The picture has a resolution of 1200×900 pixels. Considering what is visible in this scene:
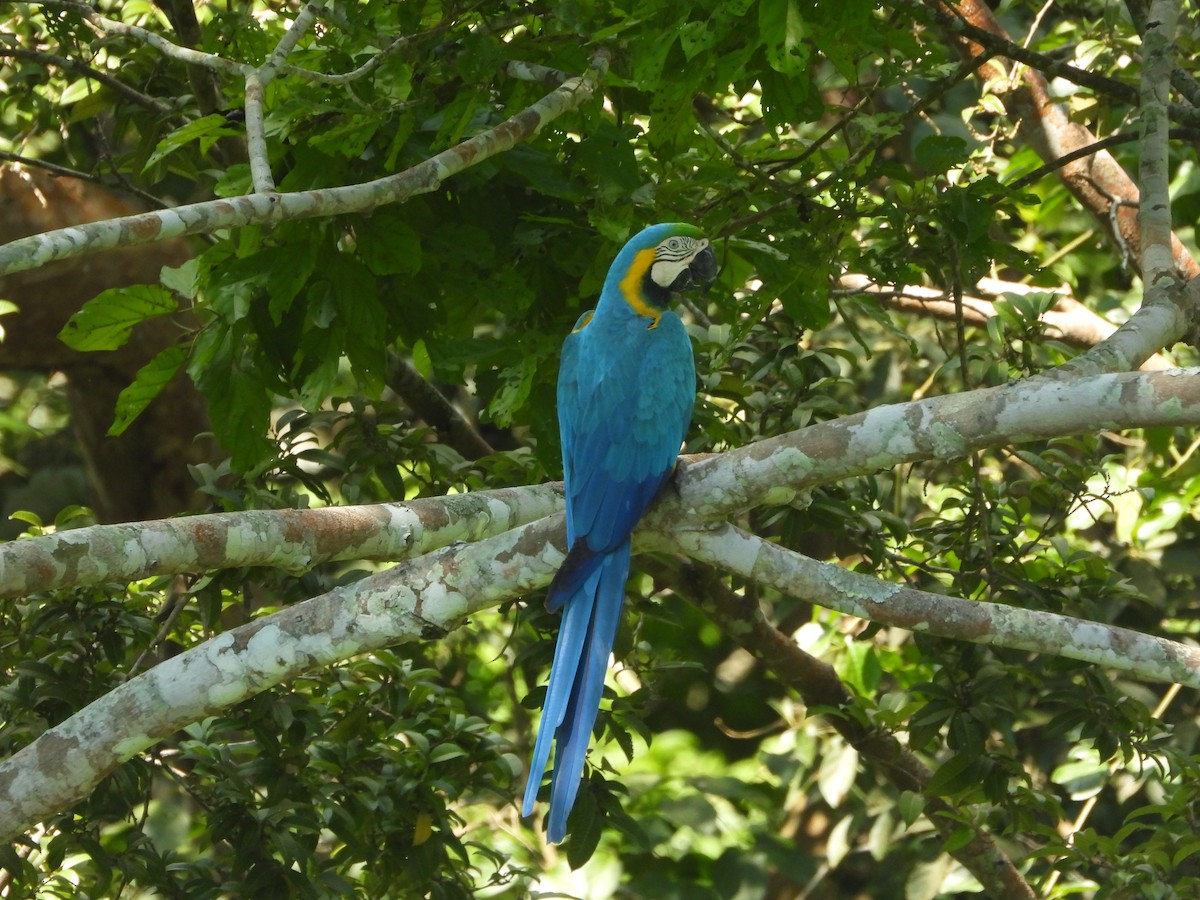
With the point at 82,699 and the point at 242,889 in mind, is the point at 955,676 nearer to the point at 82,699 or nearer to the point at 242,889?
the point at 242,889

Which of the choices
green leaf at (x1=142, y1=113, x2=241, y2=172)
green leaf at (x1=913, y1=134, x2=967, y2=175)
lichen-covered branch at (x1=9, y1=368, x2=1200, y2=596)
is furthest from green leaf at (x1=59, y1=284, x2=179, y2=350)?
green leaf at (x1=913, y1=134, x2=967, y2=175)

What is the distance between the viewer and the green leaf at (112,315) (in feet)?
9.12

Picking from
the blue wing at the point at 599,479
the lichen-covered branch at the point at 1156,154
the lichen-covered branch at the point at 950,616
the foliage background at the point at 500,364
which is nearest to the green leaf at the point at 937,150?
the foliage background at the point at 500,364

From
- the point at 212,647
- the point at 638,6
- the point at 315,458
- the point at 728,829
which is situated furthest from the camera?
the point at 728,829

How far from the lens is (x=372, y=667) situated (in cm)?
326

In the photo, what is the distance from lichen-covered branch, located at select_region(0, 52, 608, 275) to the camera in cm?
199

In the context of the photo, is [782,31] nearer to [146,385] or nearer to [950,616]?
[950,616]

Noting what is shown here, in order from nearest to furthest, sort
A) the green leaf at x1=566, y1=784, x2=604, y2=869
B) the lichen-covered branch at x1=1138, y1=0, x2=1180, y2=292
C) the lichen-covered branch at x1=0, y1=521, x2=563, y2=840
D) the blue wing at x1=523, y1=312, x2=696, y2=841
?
1. the lichen-covered branch at x1=0, y1=521, x2=563, y2=840
2. the blue wing at x1=523, y1=312, x2=696, y2=841
3. the lichen-covered branch at x1=1138, y1=0, x2=1180, y2=292
4. the green leaf at x1=566, y1=784, x2=604, y2=869

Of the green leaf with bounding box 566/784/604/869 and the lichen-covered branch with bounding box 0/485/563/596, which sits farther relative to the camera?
the green leaf with bounding box 566/784/604/869

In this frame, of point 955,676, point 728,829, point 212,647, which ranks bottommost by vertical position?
point 728,829

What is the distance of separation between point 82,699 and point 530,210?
1545 mm

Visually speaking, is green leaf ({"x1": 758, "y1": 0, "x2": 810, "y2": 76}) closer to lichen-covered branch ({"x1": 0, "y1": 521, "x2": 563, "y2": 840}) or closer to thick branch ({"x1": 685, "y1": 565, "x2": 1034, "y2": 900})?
lichen-covered branch ({"x1": 0, "y1": 521, "x2": 563, "y2": 840})

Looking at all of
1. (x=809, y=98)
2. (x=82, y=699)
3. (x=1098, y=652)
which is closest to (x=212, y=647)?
(x=82, y=699)

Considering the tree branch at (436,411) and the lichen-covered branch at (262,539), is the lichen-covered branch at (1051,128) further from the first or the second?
the tree branch at (436,411)
